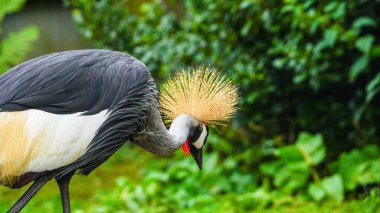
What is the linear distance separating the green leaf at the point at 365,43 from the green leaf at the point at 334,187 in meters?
0.75

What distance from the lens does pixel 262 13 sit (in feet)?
12.9

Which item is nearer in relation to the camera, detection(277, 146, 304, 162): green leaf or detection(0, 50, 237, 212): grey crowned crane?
detection(0, 50, 237, 212): grey crowned crane

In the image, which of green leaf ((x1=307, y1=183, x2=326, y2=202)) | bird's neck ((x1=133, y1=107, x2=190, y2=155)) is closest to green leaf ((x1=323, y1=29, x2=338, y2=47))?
green leaf ((x1=307, y1=183, x2=326, y2=202))

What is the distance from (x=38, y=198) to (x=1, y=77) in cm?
272

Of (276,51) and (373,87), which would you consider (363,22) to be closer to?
(373,87)

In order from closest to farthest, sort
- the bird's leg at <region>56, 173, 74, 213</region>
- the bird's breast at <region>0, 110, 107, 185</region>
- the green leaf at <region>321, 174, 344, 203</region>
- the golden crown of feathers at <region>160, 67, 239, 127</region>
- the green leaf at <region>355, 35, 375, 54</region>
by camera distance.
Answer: the bird's breast at <region>0, 110, 107, 185</region> < the bird's leg at <region>56, 173, 74, 213</region> < the golden crown of feathers at <region>160, 67, 239, 127</region> < the green leaf at <region>355, 35, 375, 54</region> < the green leaf at <region>321, 174, 344, 203</region>

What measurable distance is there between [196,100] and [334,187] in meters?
1.77

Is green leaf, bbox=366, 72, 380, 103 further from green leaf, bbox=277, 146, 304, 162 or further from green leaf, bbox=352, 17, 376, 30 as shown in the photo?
green leaf, bbox=277, 146, 304, 162

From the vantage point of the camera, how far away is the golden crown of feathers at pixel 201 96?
7.20ft

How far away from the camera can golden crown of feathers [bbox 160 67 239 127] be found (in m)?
2.19

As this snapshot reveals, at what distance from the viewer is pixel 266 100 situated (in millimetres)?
4281

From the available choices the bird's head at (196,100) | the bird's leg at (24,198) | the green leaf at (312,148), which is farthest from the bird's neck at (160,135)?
the green leaf at (312,148)

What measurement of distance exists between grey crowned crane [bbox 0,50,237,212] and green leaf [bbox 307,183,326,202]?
1808 mm

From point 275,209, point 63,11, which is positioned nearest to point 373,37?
point 275,209
